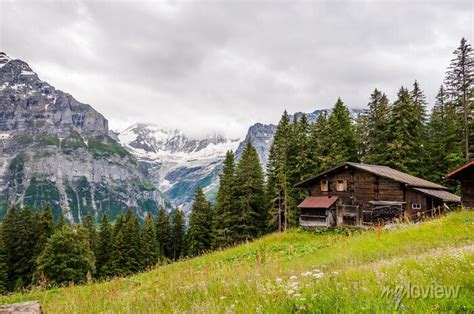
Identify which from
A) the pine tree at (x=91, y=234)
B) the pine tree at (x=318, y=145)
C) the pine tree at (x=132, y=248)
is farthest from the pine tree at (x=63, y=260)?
the pine tree at (x=318, y=145)

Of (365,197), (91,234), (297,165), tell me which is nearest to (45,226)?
(91,234)

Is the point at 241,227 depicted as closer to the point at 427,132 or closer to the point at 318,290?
the point at 427,132

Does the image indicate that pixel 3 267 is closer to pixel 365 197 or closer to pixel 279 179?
pixel 279 179

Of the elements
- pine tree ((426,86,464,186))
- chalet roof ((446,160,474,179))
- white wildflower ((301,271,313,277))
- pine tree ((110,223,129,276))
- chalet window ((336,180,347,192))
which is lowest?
pine tree ((110,223,129,276))

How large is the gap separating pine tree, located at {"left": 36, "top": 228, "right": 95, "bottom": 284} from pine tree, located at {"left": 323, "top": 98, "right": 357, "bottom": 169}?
34715mm

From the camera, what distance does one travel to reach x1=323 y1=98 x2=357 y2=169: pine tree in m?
48.8

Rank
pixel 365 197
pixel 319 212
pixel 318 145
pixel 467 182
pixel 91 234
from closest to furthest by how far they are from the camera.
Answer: pixel 467 182, pixel 365 197, pixel 319 212, pixel 318 145, pixel 91 234

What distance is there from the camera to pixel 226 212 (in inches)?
2103

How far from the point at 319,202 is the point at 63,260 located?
31.5 meters

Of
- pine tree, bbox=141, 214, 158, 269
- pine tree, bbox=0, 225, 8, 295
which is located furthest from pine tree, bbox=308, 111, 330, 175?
pine tree, bbox=0, 225, 8, 295

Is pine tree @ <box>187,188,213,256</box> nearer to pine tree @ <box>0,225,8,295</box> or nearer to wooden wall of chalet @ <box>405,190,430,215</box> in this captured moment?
pine tree @ <box>0,225,8,295</box>

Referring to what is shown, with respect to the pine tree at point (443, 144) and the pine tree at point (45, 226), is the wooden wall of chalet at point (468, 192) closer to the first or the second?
the pine tree at point (443, 144)

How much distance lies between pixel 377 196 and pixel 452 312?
123 feet

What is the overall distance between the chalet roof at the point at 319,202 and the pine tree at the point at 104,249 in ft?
120
